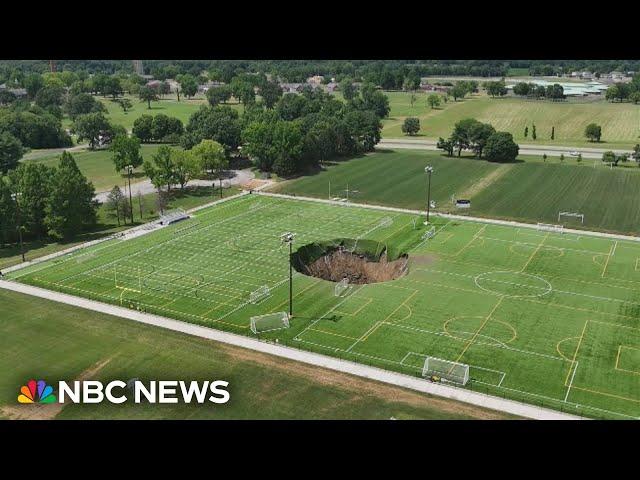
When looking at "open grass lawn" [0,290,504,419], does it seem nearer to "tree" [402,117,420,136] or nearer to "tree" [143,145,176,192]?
"tree" [143,145,176,192]

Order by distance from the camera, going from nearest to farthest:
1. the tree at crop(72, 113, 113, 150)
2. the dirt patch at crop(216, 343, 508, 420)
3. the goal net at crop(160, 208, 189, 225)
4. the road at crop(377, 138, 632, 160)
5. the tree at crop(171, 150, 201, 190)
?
1. the dirt patch at crop(216, 343, 508, 420)
2. the goal net at crop(160, 208, 189, 225)
3. the tree at crop(171, 150, 201, 190)
4. the road at crop(377, 138, 632, 160)
5. the tree at crop(72, 113, 113, 150)

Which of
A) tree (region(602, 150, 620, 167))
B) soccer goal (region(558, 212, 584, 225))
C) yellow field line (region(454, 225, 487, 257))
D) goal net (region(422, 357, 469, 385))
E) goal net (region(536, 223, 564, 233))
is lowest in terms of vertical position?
goal net (region(422, 357, 469, 385))

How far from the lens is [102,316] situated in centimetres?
5362

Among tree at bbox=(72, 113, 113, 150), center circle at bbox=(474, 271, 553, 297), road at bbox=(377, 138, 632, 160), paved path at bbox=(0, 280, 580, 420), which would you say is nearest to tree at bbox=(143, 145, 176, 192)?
paved path at bbox=(0, 280, 580, 420)

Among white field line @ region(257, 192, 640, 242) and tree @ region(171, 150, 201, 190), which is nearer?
white field line @ region(257, 192, 640, 242)

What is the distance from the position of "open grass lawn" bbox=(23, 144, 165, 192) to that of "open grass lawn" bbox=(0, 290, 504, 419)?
183ft

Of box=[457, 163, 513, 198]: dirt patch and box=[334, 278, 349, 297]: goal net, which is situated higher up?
box=[457, 163, 513, 198]: dirt patch

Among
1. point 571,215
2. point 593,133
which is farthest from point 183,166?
point 593,133

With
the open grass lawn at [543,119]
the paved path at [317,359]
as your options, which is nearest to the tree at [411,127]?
the open grass lawn at [543,119]

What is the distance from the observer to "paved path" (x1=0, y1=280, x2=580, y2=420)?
40.0 meters

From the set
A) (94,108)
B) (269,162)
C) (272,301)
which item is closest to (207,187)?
(269,162)

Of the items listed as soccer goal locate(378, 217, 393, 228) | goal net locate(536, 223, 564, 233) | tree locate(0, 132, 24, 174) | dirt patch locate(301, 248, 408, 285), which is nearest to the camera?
dirt patch locate(301, 248, 408, 285)

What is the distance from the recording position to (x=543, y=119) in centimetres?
16862

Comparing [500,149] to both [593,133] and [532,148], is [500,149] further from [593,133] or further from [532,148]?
[593,133]
